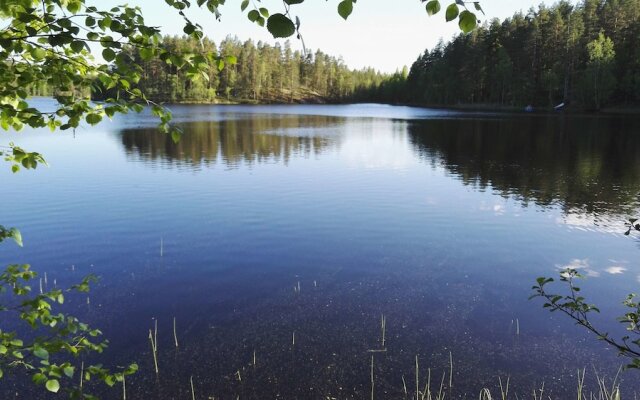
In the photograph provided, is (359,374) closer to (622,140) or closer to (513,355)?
(513,355)

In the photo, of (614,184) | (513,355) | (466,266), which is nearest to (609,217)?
(614,184)

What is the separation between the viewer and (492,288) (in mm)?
15500

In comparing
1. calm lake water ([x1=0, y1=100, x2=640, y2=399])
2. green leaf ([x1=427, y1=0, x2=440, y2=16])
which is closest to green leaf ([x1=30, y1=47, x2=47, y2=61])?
green leaf ([x1=427, y1=0, x2=440, y2=16])

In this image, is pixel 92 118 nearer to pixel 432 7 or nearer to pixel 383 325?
pixel 432 7

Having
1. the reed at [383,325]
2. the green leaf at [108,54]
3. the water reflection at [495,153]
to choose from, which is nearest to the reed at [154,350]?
the reed at [383,325]

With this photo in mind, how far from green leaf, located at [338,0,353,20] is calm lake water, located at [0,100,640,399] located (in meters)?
8.73

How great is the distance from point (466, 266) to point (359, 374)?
28.3 feet

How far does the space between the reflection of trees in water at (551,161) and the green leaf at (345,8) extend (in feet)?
91.1

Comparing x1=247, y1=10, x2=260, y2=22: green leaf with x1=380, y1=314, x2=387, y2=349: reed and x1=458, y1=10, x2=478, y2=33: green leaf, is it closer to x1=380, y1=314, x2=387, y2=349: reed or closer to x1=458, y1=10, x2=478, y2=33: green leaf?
x1=458, y1=10, x2=478, y2=33: green leaf

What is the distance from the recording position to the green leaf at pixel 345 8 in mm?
2639

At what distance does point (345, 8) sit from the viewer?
8.67ft

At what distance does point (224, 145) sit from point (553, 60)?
11657 cm

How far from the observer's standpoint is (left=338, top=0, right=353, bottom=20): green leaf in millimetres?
2639

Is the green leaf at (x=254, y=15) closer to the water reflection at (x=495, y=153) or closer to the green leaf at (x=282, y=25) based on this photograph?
the green leaf at (x=282, y=25)
